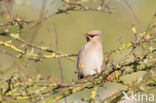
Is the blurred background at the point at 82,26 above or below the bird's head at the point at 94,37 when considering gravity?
above

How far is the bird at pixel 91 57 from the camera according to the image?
6648 mm

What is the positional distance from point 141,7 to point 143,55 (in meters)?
26.4

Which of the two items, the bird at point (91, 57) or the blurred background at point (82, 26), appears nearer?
the bird at point (91, 57)

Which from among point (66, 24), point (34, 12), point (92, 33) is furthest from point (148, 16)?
point (92, 33)

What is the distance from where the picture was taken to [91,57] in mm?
6758

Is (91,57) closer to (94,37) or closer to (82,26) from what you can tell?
(94,37)

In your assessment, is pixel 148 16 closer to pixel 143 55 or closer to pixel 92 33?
pixel 92 33

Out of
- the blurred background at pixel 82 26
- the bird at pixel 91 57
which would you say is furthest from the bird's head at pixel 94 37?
the blurred background at pixel 82 26

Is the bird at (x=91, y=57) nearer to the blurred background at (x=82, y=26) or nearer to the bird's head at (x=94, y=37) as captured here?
the bird's head at (x=94, y=37)

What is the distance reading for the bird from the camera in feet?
21.8

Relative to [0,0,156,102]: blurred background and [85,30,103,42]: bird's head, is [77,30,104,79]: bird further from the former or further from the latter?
[0,0,156,102]: blurred background

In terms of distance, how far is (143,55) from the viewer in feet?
14.5

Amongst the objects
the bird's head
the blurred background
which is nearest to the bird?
the bird's head

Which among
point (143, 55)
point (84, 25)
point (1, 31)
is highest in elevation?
point (84, 25)
